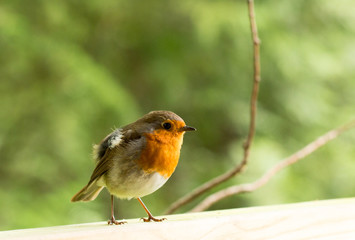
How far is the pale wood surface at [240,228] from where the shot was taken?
148cm

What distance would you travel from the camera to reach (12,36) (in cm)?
447

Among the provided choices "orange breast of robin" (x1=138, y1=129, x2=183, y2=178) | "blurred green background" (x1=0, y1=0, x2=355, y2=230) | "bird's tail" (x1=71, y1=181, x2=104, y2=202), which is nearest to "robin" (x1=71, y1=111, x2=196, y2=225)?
"orange breast of robin" (x1=138, y1=129, x2=183, y2=178)

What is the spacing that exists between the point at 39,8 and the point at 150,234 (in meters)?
3.94

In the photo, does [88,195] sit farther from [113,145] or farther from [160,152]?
[160,152]

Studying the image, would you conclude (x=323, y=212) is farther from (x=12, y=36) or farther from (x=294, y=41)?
(x=294, y=41)

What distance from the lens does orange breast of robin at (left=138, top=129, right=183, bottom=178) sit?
1.95 meters

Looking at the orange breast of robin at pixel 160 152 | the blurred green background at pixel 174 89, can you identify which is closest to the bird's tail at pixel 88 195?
the orange breast of robin at pixel 160 152

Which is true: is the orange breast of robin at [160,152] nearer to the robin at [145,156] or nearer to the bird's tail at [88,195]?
the robin at [145,156]

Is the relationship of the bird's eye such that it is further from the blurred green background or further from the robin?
the blurred green background

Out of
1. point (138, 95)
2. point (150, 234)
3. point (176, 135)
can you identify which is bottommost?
point (150, 234)

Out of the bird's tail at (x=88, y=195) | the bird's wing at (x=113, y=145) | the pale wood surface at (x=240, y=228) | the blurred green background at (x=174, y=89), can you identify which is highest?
the blurred green background at (x=174, y=89)

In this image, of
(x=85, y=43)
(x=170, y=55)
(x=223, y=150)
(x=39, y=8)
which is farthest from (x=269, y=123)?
(x=39, y=8)

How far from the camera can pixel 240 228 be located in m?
1.71

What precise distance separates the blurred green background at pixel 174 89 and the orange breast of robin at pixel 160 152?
2267mm
